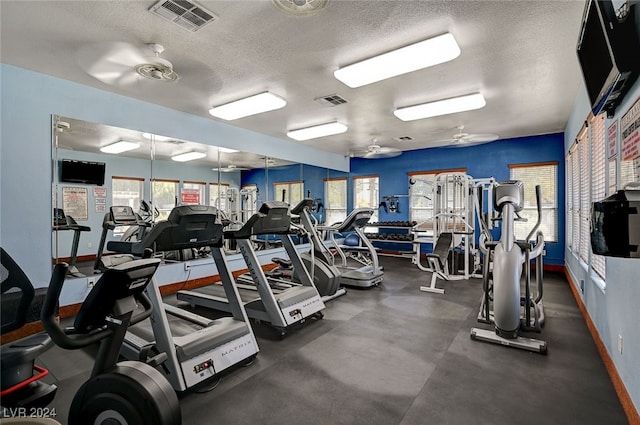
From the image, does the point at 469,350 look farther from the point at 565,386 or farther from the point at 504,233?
the point at 504,233

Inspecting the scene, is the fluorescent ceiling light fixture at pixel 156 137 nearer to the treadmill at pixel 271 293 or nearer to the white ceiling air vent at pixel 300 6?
the treadmill at pixel 271 293

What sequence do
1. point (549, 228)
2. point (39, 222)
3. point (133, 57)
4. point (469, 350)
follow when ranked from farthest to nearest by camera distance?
point (549, 228)
point (39, 222)
point (133, 57)
point (469, 350)

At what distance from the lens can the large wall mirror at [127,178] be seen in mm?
3797

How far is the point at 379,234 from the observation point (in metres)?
8.19

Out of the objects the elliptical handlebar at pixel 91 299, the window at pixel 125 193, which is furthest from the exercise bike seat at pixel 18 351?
the window at pixel 125 193

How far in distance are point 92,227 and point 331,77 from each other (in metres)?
3.64

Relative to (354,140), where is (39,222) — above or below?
below

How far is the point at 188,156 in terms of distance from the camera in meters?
5.26

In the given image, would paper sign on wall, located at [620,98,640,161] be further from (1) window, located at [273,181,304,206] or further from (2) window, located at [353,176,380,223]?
(2) window, located at [353,176,380,223]

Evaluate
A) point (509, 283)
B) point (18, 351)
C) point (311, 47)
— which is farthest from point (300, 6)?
point (509, 283)

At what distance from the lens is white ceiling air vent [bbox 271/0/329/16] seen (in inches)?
85.2

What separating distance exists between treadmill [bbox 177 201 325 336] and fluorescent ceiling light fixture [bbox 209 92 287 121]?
170 centimetres

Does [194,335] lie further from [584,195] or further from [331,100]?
[584,195]

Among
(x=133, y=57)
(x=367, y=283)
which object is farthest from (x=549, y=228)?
(x=133, y=57)
